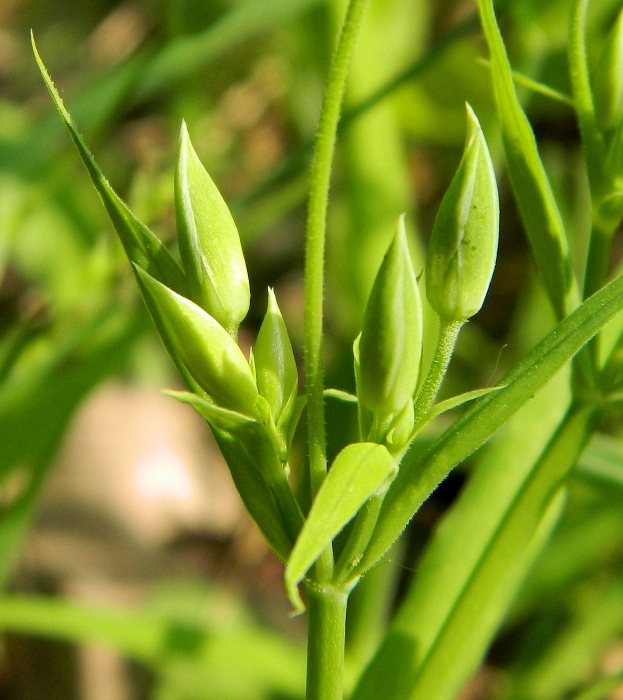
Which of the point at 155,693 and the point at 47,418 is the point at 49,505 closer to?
the point at 155,693

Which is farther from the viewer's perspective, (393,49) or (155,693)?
(393,49)

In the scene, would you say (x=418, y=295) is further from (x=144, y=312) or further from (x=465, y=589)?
(x=144, y=312)

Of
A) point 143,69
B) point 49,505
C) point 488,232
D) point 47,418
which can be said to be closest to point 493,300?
point 49,505

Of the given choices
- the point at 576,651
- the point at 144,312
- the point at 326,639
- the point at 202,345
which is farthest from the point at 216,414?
the point at 576,651

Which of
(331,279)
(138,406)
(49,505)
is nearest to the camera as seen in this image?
(331,279)

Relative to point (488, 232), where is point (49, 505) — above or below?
below

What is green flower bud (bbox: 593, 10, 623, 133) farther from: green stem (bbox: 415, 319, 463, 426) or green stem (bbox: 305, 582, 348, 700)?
green stem (bbox: 305, 582, 348, 700)

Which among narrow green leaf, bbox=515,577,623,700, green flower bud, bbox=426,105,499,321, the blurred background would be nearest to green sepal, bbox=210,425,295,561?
green flower bud, bbox=426,105,499,321
